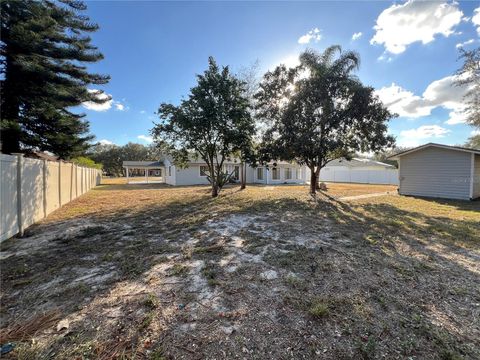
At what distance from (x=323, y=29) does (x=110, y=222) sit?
37.4 feet

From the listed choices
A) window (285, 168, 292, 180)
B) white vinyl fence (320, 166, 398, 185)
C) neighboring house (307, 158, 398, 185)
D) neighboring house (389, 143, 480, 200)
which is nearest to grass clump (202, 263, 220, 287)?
neighboring house (389, 143, 480, 200)

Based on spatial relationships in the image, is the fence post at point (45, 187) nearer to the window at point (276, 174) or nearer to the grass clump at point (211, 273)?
the grass clump at point (211, 273)

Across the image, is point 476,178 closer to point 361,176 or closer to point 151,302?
point 361,176

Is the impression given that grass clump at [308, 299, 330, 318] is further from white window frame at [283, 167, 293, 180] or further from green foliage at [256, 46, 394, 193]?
white window frame at [283, 167, 293, 180]

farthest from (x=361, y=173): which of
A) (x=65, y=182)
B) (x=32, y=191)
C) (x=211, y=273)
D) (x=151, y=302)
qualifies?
(x=151, y=302)

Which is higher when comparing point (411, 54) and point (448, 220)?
point (411, 54)

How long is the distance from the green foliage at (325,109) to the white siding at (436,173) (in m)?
3.69

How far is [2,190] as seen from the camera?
4594 millimetres

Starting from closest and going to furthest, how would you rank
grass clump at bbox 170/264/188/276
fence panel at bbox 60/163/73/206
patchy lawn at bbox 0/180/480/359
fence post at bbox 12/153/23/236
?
patchy lawn at bbox 0/180/480/359 → grass clump at bbox 170/264/188/276 → fence post at bbox 12/153/23/236 → fence panel at bbox 60/163/73/206

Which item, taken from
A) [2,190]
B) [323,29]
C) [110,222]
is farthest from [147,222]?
[323,29]

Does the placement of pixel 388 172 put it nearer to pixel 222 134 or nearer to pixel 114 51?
pixel 222 134

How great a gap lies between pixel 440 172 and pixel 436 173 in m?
0.19

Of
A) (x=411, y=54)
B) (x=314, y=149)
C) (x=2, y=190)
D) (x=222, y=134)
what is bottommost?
(x=2, y=190)

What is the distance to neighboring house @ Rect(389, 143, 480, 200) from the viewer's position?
40.6 feet
